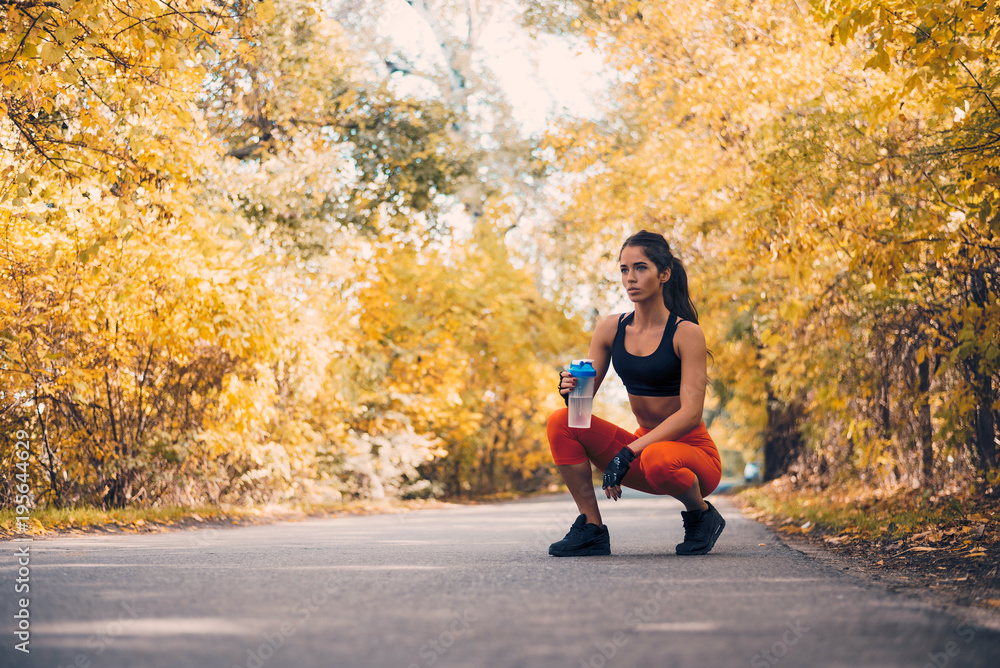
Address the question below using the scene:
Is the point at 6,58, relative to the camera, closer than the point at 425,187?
Yes

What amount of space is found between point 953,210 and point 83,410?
846 centimetres

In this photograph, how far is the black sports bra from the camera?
538cm

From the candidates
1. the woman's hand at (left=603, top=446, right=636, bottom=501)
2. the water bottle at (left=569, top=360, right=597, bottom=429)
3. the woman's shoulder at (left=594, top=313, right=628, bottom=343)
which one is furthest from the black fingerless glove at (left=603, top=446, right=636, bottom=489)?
the woman's shoulder at (left=594, top=313, right=628, bottom=343)

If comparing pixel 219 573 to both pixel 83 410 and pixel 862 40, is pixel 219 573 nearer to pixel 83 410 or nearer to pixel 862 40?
pixel 83 410

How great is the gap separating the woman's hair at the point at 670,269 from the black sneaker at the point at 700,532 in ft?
3.79

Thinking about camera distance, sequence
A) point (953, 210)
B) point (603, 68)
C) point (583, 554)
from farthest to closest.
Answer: point (603, 68), point (953, 210), point (583, 554)

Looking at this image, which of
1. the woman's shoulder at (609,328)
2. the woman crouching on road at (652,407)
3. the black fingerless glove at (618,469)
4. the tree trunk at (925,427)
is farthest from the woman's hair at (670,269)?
the tree trunk at (925,427)

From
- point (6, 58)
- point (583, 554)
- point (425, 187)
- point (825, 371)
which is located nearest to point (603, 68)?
point (425, 187)

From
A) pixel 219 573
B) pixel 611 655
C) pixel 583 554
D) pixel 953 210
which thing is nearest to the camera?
pixel 611 655

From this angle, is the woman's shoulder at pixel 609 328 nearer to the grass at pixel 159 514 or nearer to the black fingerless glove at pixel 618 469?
the black fingerless glove at pixel 618 469

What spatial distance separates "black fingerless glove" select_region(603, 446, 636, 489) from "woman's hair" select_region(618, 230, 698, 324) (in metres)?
1.06

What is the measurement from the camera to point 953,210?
7.61 m

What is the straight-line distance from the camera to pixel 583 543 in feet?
17.6

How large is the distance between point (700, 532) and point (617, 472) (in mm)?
947
